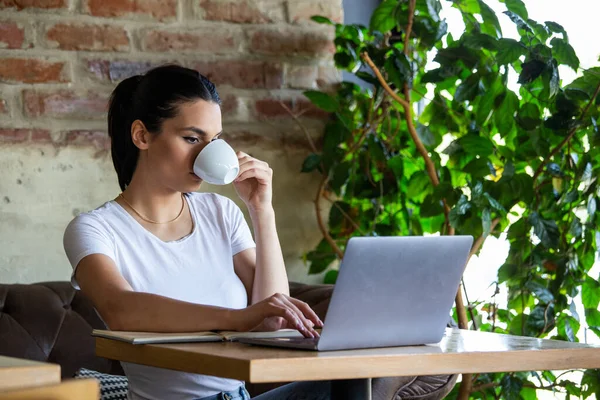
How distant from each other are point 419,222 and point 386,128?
31 centimetres

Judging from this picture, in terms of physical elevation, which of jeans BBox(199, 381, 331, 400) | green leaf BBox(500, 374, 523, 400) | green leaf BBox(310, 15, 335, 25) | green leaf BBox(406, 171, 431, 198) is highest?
green leaf BBox(310, 15, 335, 25)

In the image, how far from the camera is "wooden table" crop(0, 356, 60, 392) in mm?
754

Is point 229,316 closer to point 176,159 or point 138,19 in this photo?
point 176,159

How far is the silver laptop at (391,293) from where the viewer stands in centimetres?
118

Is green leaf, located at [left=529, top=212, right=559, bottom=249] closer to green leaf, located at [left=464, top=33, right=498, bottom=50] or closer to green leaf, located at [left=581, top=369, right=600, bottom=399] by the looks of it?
green leaf, located at [left=581, top=369, right=600, bottom=399]

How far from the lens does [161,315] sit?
4.56 feet

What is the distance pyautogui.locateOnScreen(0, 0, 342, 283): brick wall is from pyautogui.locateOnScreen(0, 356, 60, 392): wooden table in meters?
1.63

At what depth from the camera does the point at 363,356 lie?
1.13 m

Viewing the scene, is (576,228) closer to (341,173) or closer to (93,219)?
(341,173)

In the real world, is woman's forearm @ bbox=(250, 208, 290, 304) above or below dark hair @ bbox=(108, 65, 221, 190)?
below

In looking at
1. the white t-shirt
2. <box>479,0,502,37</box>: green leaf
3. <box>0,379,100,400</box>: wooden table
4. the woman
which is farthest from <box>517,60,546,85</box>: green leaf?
<box>0,379,100,400</box>: wooden table

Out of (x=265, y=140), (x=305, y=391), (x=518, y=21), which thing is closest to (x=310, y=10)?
(x=265, y=140)

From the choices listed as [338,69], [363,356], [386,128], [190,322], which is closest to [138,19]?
[338,69]

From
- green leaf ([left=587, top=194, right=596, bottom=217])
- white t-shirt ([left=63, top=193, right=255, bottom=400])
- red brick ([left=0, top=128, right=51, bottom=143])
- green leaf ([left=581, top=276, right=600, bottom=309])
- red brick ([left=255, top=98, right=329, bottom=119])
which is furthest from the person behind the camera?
red brick ([left=255, top=98, right=329, bottom=119])
